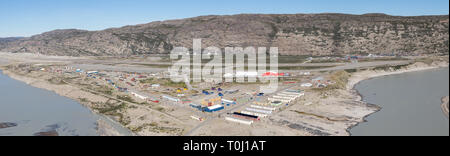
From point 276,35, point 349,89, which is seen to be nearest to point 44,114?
point 349,89

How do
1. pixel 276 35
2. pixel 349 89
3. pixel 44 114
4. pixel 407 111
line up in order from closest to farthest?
1. pixel 407 111
2. pixel 44 114
3. pixel 349 89
4. pixel 276 35

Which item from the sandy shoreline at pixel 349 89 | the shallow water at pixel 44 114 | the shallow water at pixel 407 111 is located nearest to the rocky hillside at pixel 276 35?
the sandy shoreline at pixel 349 89

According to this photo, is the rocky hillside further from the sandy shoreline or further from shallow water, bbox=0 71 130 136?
shallow water, bbox=0 71 130 136

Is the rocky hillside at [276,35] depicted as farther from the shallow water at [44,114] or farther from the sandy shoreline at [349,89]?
the shallow water at [44,114]

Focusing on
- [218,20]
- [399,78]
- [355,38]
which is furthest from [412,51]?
[218,20]

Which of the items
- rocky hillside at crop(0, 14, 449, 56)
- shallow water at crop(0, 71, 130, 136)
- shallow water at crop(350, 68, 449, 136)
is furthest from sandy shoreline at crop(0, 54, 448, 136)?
rocky hillside at crop(0, 14, 449, 56)

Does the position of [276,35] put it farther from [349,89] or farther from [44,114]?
[44,114]
